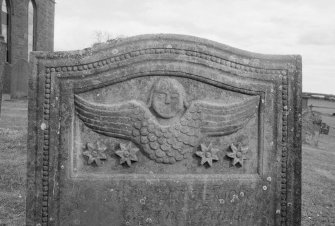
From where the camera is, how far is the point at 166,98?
2.95m

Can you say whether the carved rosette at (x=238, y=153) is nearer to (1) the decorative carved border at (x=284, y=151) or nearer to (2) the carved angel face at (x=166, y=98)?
(1) the decorative carved border at (x=284, y=151)

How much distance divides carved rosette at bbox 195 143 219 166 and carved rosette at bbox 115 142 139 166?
46 cm

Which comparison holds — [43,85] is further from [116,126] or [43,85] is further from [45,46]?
[45,46]

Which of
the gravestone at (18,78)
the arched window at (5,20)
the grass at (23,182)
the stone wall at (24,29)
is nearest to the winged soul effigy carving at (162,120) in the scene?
the grass at (23,182)

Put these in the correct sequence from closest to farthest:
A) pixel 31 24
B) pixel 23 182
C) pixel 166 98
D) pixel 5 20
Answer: pixel 166 98 < pixel 23 182 < pixel 5 20 < pixel 31 24

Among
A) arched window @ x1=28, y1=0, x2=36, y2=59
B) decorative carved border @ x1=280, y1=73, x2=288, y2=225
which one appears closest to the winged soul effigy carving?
decorative carved border @ x1=280, y1=73, x2=288, y2=225

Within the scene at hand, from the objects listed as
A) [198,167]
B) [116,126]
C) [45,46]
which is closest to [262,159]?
[198,167]

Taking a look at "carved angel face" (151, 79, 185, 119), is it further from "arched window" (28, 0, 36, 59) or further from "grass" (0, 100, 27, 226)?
"arched window" (28, 0, 36, 59)

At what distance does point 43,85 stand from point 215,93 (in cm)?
124

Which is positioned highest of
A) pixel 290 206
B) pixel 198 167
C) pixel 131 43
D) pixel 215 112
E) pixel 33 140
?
pixel 131 43

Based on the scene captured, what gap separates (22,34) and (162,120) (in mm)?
20808

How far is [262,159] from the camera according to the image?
10.3 feet

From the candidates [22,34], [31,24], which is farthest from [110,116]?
[31,24]

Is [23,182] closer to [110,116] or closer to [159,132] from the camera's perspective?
[110,116]
